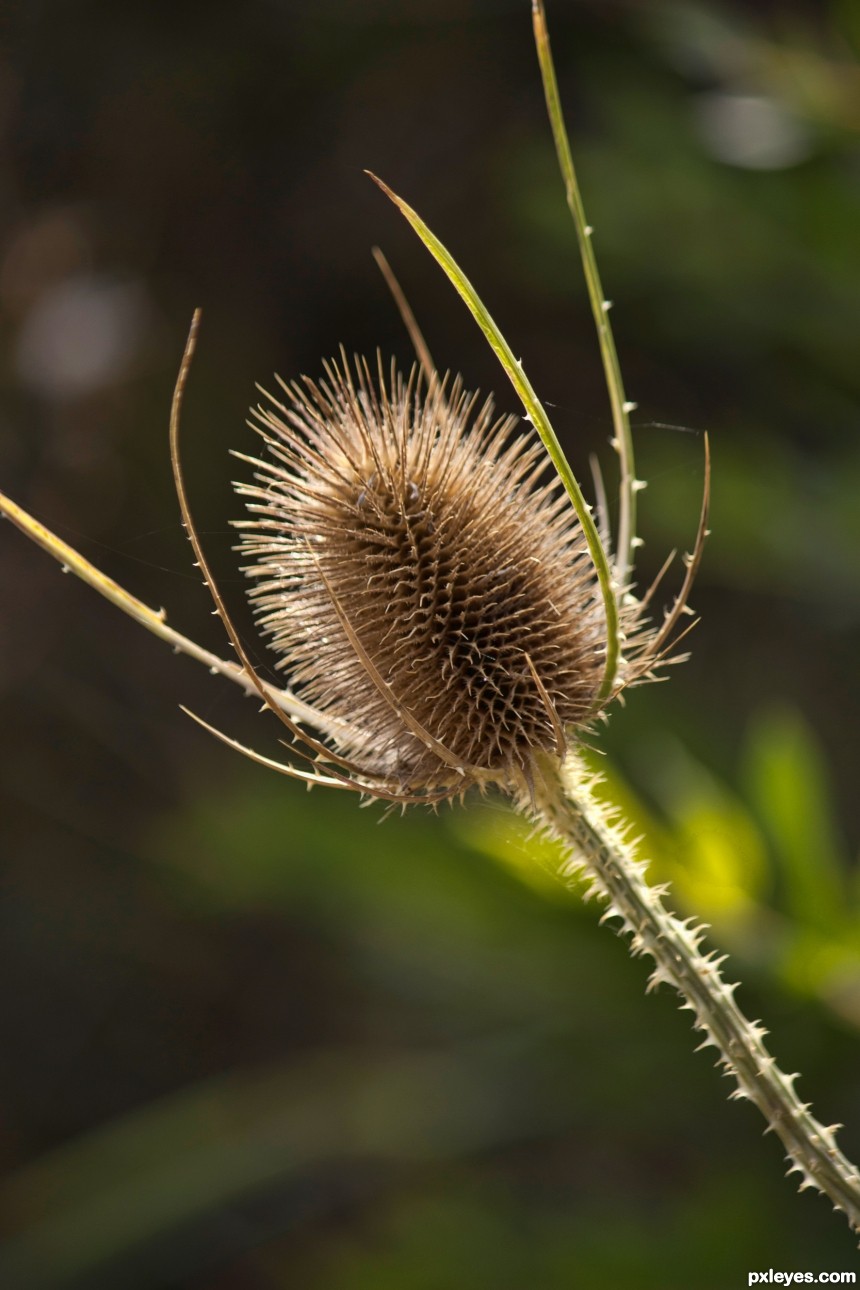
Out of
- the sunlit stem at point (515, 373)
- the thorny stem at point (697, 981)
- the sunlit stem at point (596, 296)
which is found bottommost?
the thorny stem at point (697, 981)

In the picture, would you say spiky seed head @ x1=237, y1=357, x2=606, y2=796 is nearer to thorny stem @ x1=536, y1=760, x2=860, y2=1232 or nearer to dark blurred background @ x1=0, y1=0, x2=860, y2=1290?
thorny stem @ x1=536, y1=760, x2=860, y2=1232

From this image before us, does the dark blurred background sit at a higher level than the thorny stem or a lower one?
higher

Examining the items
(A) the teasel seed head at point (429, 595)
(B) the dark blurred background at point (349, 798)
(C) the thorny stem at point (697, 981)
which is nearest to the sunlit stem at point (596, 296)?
(A) the teasel seed head at point (429, 595)

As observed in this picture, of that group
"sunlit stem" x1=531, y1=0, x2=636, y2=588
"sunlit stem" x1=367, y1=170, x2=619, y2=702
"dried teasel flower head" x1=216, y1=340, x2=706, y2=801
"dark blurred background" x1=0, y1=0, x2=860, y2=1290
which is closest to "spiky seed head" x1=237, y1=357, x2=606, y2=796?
"dried teasel flower head" x1=216, y1=340, x2=706, y2=801

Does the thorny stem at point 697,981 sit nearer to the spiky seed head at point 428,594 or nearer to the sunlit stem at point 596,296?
the spiky seed head at point 428,594

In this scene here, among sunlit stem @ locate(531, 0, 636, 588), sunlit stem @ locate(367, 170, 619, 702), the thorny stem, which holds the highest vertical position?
sunlit stem @ locate(531, 0, 636, 588)

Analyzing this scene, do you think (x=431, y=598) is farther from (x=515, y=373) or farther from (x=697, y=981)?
(x=697, y=981)

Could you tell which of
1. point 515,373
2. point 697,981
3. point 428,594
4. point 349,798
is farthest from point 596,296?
point 349,798
